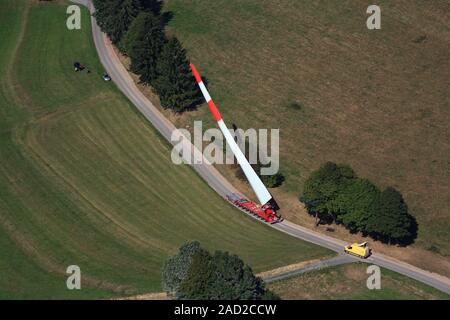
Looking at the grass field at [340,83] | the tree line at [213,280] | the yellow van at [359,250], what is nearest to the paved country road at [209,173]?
the yellow van at [359,250]

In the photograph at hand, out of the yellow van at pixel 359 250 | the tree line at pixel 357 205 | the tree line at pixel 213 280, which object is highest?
the tree line at pixel 213 280

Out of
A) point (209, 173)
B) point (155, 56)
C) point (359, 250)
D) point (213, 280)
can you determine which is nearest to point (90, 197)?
point (209, 173)

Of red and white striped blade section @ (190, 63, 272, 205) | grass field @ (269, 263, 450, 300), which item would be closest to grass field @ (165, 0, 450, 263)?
red and white striped blade section @ (190, 63, 272, 205)

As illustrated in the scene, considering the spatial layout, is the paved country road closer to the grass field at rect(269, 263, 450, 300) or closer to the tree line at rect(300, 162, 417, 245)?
the grass field at rect(269, 263, 450, 300)

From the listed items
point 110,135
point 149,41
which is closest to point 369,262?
point 110,135

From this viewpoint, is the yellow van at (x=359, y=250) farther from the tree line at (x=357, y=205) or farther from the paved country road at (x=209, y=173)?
the tree line at (x=357, y=205)

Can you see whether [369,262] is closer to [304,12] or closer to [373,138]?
[373,138]

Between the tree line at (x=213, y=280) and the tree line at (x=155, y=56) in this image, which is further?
the tree line at (x=155, y=56)
